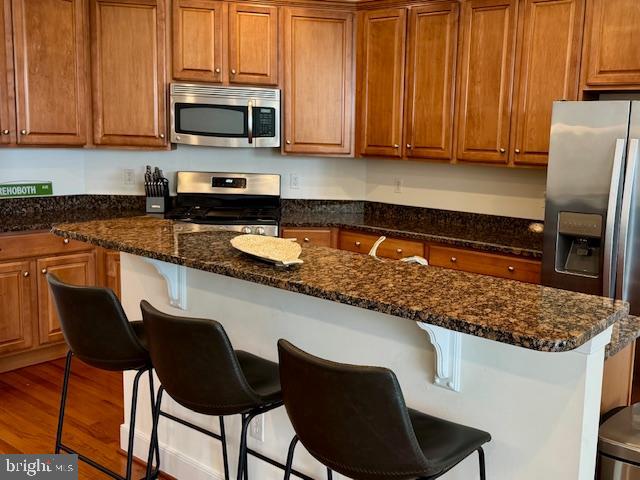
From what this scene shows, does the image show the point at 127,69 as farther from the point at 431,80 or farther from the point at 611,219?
the point at 611,219

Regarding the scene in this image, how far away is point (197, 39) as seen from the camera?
4.56 meters

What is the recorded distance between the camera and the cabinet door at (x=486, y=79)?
157 inches

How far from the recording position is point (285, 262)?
2.08 metres

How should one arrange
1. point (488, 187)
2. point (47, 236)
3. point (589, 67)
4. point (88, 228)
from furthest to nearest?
point (488, 187)
point (47, 236)
point (589, 67)
point (88, 228)

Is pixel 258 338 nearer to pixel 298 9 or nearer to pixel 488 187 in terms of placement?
pixel 488 187

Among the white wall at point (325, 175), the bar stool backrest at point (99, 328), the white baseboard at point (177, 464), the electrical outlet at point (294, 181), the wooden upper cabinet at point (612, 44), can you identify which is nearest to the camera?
the bar stool backrest at point (99, 328)

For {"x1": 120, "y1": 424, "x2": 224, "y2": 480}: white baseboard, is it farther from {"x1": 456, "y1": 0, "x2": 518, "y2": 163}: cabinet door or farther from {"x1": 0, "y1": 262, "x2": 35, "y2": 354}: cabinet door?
{"x1": 456, "y1": 0, "x2": 518, "y2": 163}: cabinet door

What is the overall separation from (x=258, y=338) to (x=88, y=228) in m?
0.84

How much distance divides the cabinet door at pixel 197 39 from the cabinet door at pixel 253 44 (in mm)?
90

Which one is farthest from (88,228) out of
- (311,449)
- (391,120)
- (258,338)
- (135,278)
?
(391,120)

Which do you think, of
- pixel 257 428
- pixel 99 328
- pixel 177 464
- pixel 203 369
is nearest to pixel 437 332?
pixel 203 369

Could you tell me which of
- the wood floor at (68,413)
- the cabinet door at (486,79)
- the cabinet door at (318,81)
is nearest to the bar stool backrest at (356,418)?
the wood floor at (68,413)

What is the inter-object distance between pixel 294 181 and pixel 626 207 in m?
2.53

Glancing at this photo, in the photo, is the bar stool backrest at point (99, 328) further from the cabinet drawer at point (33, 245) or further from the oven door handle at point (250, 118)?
the oven door handle at point (250, 118)
